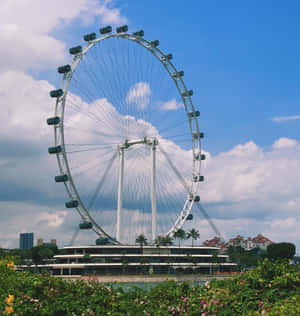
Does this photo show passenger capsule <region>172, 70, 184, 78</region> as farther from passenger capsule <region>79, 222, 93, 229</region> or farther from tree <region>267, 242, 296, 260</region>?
tree <region>267, 242, 296, 260</region>

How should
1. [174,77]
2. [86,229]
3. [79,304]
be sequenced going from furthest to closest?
[174,77] < [86,229] < [79,304]

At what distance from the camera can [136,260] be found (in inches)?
4210

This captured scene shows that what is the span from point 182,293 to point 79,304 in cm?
236

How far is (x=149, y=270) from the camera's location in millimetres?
107062

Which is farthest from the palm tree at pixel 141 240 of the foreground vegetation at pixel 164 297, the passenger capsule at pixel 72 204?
the foreground vegetation at pixel 164 297

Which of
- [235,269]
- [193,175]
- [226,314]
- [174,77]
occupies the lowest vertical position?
[235,269]

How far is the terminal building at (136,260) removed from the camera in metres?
103

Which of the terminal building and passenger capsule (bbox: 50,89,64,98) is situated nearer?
passenger capsule (bbox: 50,89,64,98)

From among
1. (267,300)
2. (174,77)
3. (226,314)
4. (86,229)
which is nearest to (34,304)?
(226,314)

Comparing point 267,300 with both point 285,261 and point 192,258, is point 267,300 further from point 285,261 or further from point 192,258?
point 192,258

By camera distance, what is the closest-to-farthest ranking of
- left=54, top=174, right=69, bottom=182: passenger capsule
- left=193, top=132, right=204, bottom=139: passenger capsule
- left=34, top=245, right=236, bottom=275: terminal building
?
left=54, top=174, right=69, bottom=182: passenger capsule
left=193, top=132, right=204, bottom=139: passenger capsule
left=34, top=245, right=236, bottom=275: terminal building

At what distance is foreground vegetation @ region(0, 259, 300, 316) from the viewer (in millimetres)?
10094

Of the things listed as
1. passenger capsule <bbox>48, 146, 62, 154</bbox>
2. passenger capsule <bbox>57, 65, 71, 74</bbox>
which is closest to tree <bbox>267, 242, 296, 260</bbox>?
passenger capsule <bbox>48, 146, 62, 154</bbox>

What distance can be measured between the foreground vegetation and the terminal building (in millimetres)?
90450
